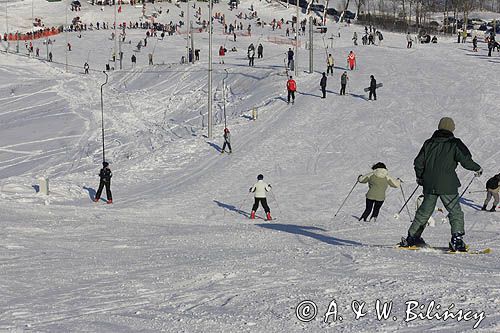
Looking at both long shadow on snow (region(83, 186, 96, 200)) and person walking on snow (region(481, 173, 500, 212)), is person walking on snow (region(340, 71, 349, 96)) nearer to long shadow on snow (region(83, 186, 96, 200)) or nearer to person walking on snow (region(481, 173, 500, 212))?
A: long shadow on snow (region(83, 186, 96, 200))

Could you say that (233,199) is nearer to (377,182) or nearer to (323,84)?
(377,182)

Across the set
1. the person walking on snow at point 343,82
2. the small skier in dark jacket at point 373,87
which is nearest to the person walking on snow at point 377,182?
the small skier in dark jacket at point 373,87

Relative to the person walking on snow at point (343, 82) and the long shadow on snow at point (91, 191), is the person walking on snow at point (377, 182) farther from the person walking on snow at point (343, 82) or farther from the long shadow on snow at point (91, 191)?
the person walking on snow at point (343, 82)

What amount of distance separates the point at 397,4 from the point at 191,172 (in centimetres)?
10321

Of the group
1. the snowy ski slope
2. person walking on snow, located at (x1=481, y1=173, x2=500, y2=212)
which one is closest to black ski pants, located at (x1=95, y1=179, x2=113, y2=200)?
the snowy ski slope

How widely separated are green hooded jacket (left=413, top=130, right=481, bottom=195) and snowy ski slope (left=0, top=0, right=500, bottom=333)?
83cm

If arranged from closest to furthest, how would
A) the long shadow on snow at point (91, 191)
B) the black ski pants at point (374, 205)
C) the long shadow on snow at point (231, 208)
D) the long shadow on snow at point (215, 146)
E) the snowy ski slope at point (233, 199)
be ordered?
the snowy ski slope at point (233, 199) → the black ski pants at point (374, 205) → the long shadow on snow at point (231, 208) → the long shadow on snow at point (91, 191) → the long shadow on snow at point (215, 146)

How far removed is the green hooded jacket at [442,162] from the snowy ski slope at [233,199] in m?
0.83

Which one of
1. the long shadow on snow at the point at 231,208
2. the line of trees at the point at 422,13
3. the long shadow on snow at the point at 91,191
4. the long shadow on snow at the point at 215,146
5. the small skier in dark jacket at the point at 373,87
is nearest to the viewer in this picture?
the long shadow on snow at the point at 231,208

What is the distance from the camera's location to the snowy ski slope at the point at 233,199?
21.8 feet

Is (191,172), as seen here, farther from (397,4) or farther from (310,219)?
(397,4)

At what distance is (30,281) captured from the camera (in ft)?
27.5

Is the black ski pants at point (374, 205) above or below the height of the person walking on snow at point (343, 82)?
below

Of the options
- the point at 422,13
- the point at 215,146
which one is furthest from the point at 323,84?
the point at 422,13
